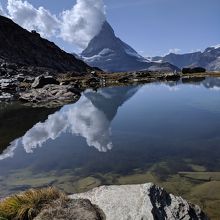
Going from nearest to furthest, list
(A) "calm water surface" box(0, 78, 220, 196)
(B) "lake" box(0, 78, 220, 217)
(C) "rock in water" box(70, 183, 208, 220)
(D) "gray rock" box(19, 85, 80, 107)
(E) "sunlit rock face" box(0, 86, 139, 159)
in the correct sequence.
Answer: (C) "rock in water" box(70, 183, 208, 220) < (B) "lake" box(0, 78, 220, 217) < (A) "calm water surface" box(0, 78, 220, 196) < (E) "sunlit rock face" box(0, 86, 139, 159) < (D) "gray rock" box(19, 85, 80, 107)

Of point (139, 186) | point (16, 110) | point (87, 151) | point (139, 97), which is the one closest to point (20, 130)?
point (87, 151)

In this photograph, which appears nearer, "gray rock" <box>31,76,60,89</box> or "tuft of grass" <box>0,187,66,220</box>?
"tuft of grass" <box>0,187,66,220</box>

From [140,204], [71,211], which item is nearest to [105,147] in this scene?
[140,204]

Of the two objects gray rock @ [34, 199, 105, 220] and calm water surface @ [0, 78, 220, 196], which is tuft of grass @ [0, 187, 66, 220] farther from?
calm water surface @ [0, 78, 220, 196]

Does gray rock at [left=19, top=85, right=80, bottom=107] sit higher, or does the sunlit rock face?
the sunlit rock face

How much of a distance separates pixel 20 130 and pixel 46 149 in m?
11.3

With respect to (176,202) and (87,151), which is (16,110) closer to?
(87,151)

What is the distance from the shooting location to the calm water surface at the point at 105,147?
2348 cm

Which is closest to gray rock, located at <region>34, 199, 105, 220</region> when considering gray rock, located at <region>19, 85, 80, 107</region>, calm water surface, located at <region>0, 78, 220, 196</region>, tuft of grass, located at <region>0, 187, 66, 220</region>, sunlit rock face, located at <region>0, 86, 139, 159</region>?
tuft of grass, located at <region>0, 187, 66, 220</region>

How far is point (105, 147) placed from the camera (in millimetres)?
31484

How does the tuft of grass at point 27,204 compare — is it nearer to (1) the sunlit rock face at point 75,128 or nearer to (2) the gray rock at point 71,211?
(2) the gray rock at point 71,211

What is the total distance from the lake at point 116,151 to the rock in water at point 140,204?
17.3 ft

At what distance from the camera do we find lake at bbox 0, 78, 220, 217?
2197 centimetres

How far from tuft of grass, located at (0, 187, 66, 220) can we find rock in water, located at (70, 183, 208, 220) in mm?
968
